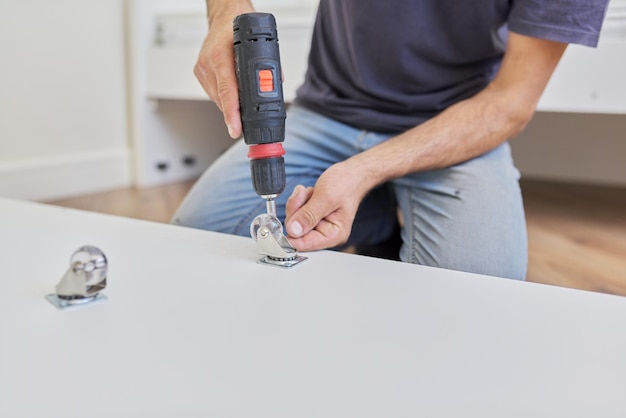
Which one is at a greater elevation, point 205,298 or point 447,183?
point 447,183

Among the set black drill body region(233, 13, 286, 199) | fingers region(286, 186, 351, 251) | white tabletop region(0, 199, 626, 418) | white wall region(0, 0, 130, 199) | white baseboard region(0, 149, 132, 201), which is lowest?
white tabletop region(0, 199, 626, 418)

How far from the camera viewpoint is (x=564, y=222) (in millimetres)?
1986

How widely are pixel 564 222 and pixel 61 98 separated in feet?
5.32

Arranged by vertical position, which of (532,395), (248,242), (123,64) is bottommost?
(532,395)

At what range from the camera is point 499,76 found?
0.95m

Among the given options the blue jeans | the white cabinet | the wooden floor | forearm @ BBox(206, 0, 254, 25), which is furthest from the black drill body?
the white cabinet

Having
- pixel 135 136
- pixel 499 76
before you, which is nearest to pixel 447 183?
pixel 499 76

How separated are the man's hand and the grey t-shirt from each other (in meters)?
0.28

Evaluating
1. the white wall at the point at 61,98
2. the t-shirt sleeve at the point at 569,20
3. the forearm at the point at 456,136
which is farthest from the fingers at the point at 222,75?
the white wall at the point at 61,98

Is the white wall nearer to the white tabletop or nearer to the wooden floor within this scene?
the wooden floor

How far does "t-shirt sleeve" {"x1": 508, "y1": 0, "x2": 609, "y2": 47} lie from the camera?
85 centimetres

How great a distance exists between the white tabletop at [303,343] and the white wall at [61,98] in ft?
4.95

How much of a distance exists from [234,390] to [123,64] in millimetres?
2162

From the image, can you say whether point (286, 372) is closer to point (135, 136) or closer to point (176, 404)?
point (176, 404)
